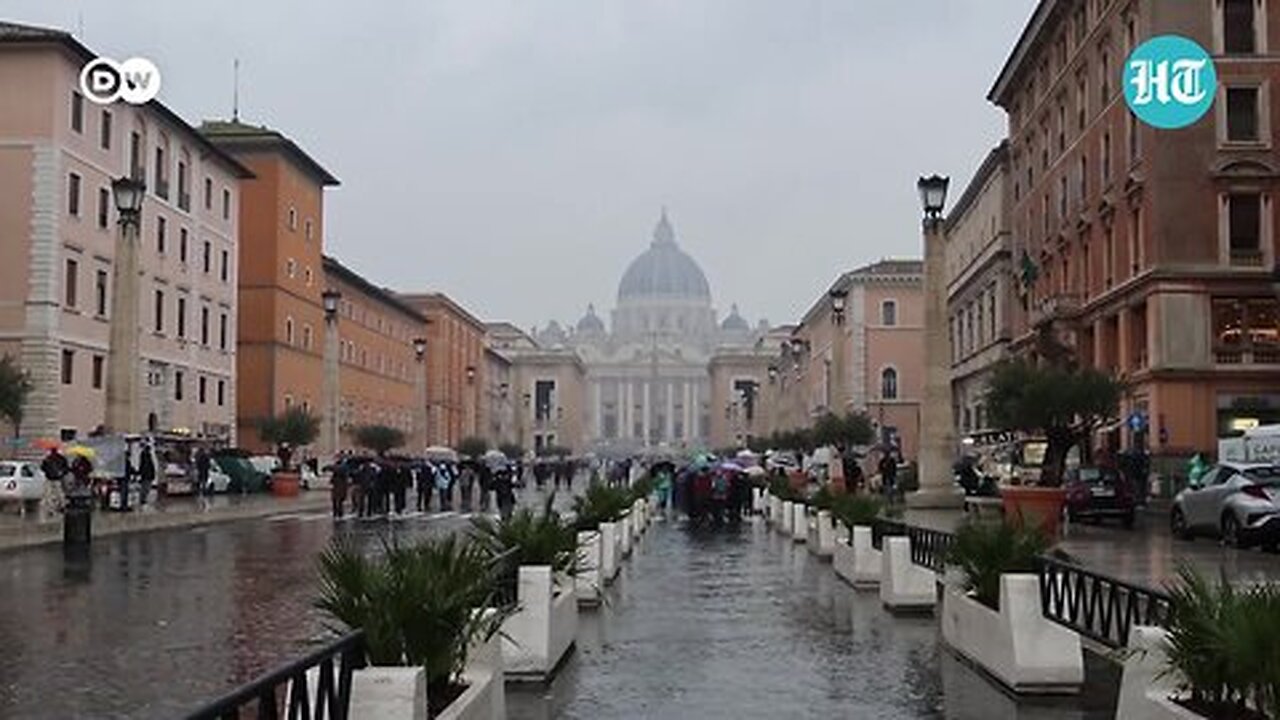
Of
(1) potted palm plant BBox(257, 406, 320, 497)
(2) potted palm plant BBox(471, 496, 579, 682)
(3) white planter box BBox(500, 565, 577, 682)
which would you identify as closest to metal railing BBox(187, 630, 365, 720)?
(2) potted palm plant BBox(471, 496, 579, 682)

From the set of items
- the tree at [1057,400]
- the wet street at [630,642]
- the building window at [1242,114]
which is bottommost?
the wet street at [630,642]

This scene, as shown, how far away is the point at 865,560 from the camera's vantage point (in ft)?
62.4

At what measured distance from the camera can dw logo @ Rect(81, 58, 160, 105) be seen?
168 ft

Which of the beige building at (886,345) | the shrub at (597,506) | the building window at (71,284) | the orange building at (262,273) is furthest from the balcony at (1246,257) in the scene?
the beige building at (886,345)

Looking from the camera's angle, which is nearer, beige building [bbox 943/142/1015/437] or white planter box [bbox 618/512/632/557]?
white planter box [bbox 618/512/632/557]

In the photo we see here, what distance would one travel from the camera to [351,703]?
694cm

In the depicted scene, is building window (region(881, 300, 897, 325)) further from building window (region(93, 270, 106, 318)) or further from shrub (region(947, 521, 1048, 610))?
shrub (region(947, 521, 1048, 610))

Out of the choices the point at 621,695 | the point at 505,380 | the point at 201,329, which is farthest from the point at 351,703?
the point at 505,380

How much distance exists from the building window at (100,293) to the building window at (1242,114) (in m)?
37.3

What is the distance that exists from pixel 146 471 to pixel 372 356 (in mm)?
58274

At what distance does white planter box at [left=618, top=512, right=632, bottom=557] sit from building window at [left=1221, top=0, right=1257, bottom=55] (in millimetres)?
28782

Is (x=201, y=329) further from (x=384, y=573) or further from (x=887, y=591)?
(x=384, y=573)

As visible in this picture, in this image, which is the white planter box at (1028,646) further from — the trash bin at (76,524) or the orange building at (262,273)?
the orange building at (262,273)

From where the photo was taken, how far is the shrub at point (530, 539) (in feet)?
41.6
